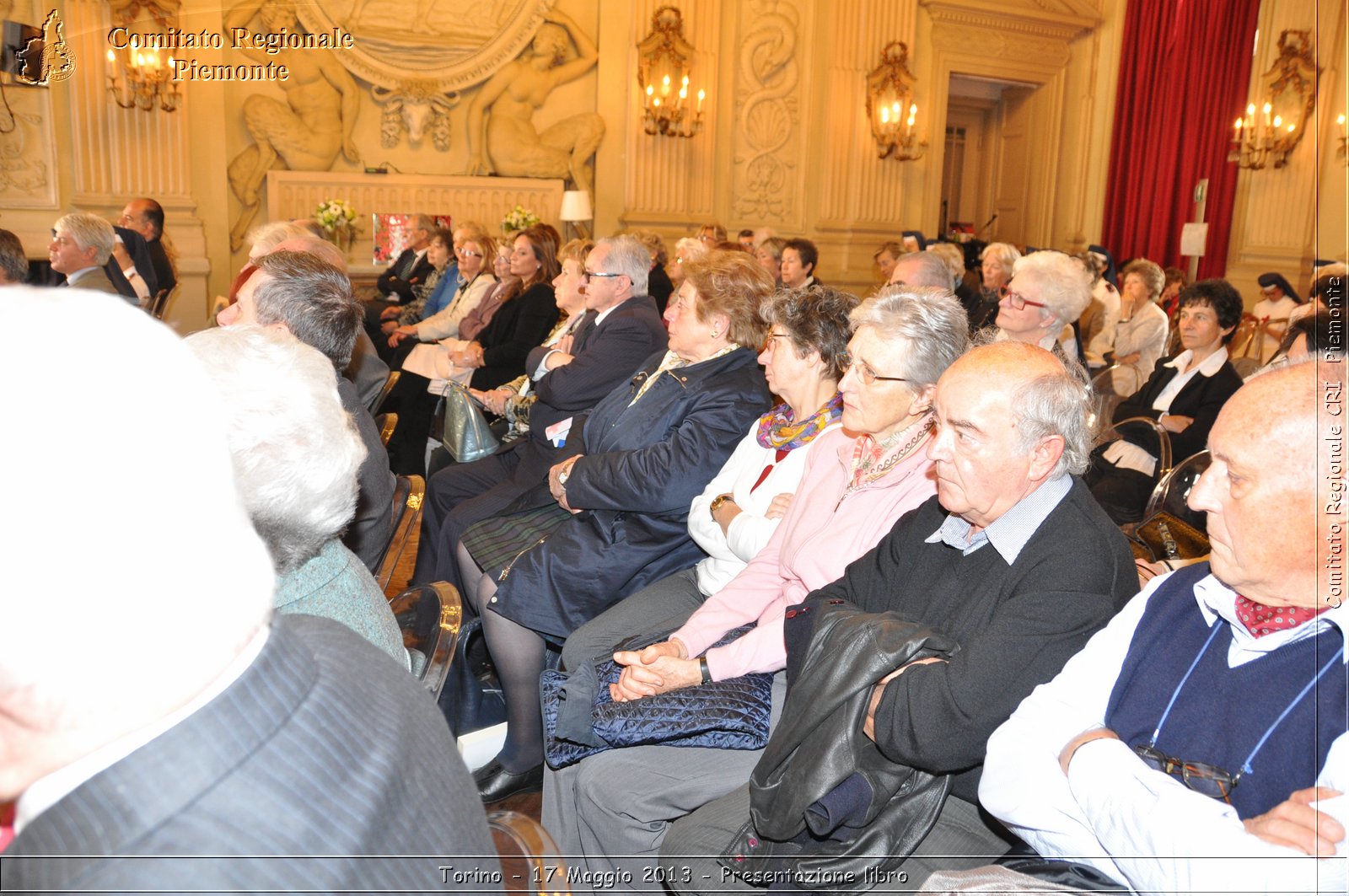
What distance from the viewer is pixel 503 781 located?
273 cm

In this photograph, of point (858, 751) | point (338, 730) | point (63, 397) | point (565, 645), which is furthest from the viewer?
point (565, 645)

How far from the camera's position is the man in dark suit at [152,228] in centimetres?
677

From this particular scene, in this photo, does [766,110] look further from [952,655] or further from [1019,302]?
[952,655]

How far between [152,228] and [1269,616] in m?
7.23

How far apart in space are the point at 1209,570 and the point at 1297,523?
0.58 feet

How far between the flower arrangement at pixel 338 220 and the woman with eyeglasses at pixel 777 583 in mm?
6898

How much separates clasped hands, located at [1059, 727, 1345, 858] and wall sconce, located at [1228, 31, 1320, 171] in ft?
33.5

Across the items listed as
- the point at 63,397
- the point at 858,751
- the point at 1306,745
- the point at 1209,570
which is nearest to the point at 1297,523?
the point at 1209,570

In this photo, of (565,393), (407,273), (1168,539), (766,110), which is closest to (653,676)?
(1168,539)

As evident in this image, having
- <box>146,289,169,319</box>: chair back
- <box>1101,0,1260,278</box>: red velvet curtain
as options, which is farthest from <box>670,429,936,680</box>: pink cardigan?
<box>1101,0,1260,278</box>: red velvet curtain

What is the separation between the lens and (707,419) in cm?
296

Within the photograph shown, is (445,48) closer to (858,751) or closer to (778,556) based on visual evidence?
(778,556)

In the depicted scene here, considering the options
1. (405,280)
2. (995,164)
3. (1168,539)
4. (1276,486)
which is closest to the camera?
(1276,486)

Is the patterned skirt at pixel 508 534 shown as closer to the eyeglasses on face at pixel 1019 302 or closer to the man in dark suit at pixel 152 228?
the eyeglasses on face at pixel 1019 302
